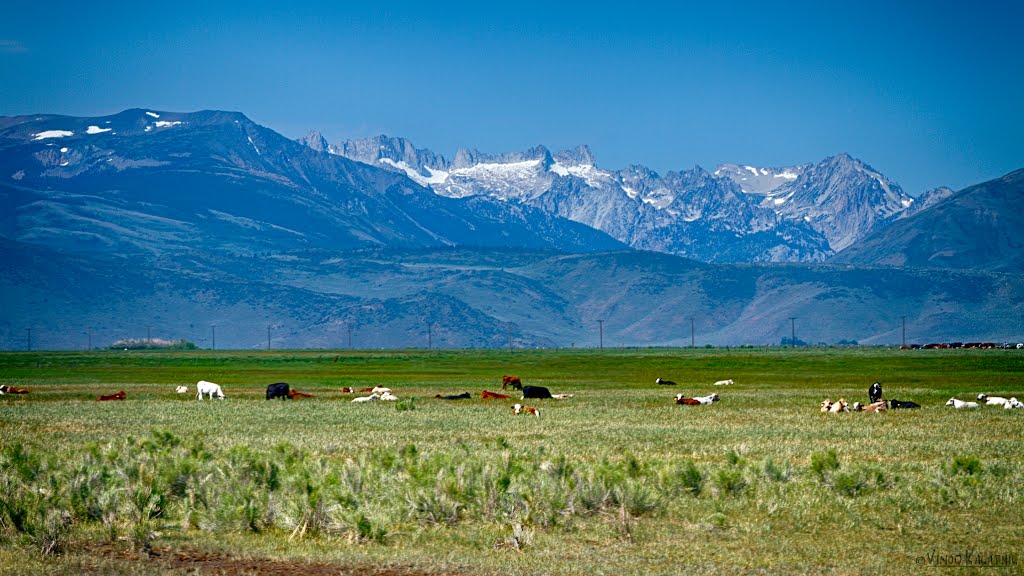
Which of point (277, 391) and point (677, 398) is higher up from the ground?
point (277, 391)

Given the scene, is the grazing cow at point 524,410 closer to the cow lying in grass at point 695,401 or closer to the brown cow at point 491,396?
the cow lying in grass at point 695,401

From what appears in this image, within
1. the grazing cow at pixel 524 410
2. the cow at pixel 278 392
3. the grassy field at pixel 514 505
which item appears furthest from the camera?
the cow at pixel 278 392

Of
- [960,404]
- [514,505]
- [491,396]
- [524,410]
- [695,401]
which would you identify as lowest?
[514,505]

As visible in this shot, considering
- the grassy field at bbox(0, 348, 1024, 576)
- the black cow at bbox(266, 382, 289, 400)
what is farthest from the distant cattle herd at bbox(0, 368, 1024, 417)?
the grassy field at bbox(0, 348, 1024, 576)

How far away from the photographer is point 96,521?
21.0m

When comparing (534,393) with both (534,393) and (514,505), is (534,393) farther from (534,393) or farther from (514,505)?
(514,505)

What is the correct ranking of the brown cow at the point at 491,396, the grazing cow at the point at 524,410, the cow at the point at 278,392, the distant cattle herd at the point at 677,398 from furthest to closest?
the cow at the point at 278,392 < the brown cow at the point at 491,396 < the distant cattle herd at the point at 677,398 < the grazing cow at the point at 524,410

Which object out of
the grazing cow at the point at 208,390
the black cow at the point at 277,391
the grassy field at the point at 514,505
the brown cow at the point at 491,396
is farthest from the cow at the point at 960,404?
the grazing cow at the point at 208,390

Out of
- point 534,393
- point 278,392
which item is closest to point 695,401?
point 534,393

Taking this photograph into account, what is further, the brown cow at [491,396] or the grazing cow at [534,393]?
the grazing cow at [534,393]

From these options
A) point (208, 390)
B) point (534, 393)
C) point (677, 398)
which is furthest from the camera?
point (208, 390)

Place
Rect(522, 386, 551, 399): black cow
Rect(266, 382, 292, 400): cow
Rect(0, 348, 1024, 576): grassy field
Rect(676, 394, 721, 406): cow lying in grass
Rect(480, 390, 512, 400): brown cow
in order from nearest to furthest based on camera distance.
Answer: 1. Rect(0, 348, 1024, 576): grassy field
2. Rect(676, 394, 721, 406): cow lying in grass
3. Rect(480, 390, 512, 400): brown cow
4. Rect(522, 386, 551, 399): black cow
5. Rect(266, 382, 292, 400): cow

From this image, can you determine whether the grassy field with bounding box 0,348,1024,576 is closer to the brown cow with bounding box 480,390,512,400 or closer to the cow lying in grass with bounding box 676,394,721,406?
the cow lying in grass with bounding box 676,394,721,406

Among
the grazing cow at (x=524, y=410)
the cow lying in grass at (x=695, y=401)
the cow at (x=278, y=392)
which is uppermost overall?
the cow at (x=278, y=392)
